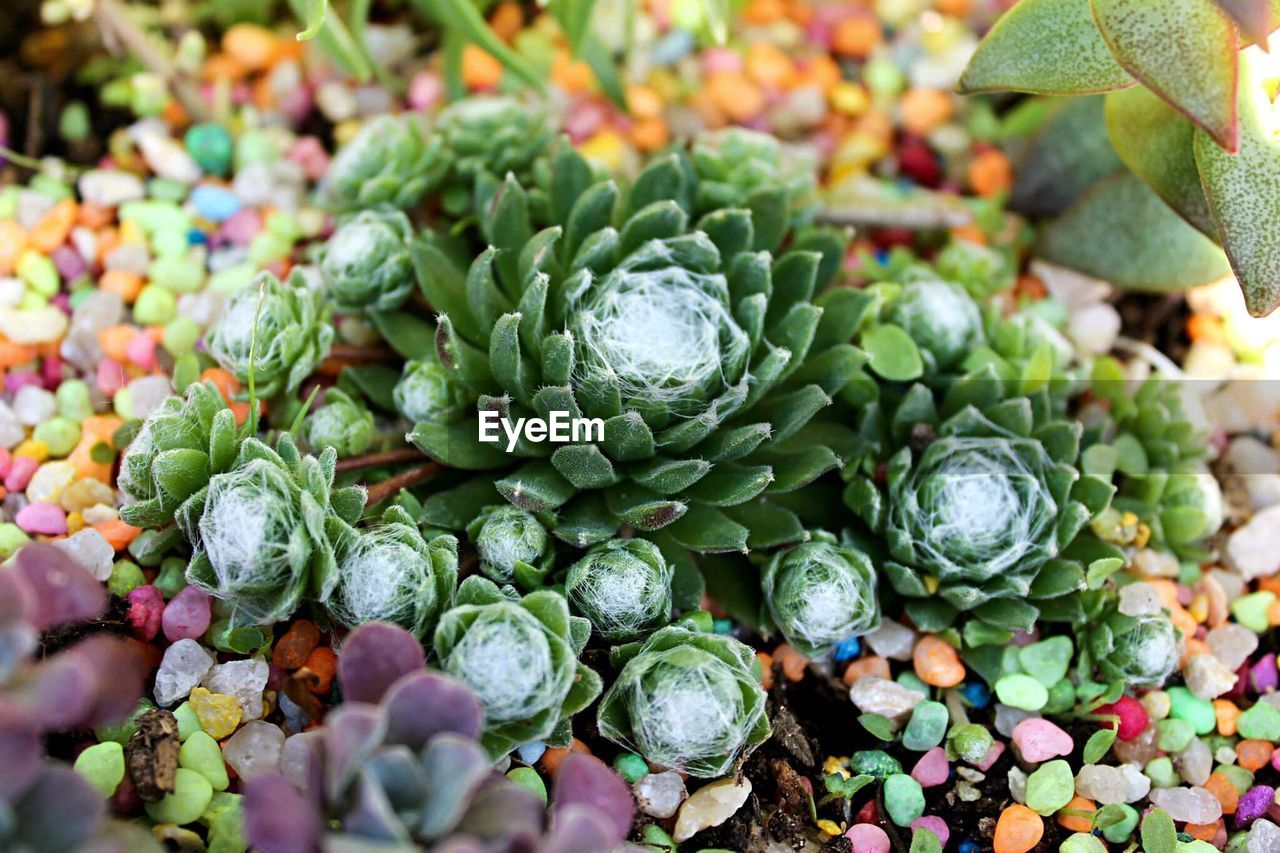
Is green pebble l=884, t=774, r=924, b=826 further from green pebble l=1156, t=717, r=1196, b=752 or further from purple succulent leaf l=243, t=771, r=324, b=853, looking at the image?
purple succulent leaf l=243, t=771, r=324, b=853

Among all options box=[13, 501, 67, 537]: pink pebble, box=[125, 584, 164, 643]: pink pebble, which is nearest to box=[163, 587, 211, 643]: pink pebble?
box=[125, 584, 164, 643]: pink pebble

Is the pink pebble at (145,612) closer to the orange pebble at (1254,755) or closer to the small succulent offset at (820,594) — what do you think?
the small succulent offset at (820,594)

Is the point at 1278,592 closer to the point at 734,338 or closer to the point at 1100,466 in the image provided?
the point at 1100,466

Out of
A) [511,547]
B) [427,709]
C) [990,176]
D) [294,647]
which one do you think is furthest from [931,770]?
[990,176]

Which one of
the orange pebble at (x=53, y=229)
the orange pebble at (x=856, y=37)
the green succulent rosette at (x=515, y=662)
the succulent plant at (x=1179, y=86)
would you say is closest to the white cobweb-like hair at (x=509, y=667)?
the green succulent rosette at (x=515, y=662)

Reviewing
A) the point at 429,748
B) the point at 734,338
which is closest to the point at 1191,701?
the point at 734,338

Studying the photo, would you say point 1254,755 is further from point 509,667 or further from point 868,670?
point 509,667
